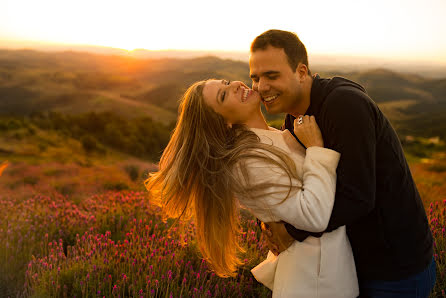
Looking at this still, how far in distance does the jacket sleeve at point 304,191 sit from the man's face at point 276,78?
66 centimetres

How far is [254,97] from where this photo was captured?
2.89 m

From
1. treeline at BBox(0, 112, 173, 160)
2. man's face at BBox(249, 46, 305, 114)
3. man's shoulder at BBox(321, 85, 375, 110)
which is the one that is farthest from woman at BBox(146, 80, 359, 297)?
treeline at BBox(0, 112, 173, 160)

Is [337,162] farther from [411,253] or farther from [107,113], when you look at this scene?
[107,113]

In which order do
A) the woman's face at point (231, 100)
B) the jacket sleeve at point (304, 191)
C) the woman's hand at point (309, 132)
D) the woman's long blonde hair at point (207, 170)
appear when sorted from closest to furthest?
the jacket sleeve at point (304, 191) < the woman's hand at point (309, 132) < the woman's long blonde hair at point (207, 170) < the woman's face at point (231, 100)

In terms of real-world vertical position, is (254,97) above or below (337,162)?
above

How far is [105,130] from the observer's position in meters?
25.5

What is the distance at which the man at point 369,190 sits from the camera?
225 cm

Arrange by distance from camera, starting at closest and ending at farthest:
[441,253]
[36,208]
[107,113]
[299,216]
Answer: [299,216], [441,253], [36,208], [107,113]

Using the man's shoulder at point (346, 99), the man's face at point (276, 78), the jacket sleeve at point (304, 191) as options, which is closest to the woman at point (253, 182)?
the jacket sleeve at point (304, 191)

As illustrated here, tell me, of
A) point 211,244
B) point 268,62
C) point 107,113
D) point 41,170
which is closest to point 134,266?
point 211,244

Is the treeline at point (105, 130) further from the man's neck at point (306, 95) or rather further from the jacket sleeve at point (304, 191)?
the jacket sleeve at point (304, 191)

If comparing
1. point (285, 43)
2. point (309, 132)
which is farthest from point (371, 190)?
point (285, 43)

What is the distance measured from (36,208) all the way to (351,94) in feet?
19.1

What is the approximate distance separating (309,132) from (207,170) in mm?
762
